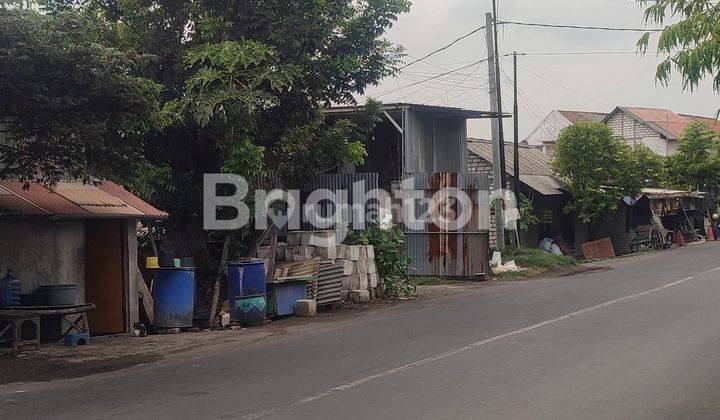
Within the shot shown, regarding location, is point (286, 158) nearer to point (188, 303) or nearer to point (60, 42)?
point (188, 303)

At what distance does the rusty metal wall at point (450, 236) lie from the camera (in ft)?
73.1

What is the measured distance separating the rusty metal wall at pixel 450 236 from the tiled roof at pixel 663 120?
32.9m

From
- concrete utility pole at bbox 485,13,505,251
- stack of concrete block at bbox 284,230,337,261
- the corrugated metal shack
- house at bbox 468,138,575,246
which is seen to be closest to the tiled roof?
house at bbox 468,138,575,246

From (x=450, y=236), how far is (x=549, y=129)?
38.1 m

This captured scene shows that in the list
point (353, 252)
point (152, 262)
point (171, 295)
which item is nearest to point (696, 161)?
point (353, 252)

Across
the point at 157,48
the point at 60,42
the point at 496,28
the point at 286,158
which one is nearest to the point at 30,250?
the point at 60,42

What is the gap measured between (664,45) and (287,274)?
32.9ft

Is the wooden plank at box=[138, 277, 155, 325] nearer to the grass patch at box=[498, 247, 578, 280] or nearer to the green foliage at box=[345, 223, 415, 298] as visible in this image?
the green foliage at box=[345, 223, 415, 298]

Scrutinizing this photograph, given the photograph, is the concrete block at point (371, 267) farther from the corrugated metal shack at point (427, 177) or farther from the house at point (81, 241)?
the house at point (81, 241)

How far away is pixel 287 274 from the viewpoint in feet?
53.1

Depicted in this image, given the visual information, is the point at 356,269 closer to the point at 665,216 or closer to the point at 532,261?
the point at 532,261

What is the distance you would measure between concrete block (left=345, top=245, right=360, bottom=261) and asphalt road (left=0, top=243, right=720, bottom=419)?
289cm

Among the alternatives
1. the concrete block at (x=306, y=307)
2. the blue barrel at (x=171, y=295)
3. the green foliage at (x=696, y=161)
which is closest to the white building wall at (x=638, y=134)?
the green foliage at (x=696, y=161)

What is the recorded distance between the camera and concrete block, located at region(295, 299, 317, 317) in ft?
51.7
